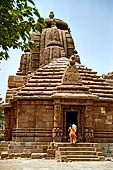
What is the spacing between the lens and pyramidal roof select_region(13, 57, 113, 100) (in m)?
17.1

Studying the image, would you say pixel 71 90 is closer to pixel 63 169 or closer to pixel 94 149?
pixel 94 149

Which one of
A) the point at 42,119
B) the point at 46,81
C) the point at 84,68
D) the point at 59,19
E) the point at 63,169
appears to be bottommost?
the point at 63,169

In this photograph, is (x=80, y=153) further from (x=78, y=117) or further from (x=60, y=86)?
(x=60, y=86)

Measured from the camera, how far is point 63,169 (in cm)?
1032

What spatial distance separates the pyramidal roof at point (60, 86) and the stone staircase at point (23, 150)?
3.26 metres

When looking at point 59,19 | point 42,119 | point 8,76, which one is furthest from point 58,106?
point 59,19

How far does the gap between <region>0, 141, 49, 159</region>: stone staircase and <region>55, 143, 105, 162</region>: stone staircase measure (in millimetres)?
1293

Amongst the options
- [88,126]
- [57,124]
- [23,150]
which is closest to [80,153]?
[88,126]

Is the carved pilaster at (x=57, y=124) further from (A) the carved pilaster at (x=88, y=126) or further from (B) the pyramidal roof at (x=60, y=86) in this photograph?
(A) the carved pilaster at (x=88, y=126)

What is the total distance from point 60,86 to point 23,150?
5.13 m

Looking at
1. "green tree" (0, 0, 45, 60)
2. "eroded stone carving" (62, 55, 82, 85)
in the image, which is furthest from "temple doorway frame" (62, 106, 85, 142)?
"green tree" (0, 0, 45, 60)

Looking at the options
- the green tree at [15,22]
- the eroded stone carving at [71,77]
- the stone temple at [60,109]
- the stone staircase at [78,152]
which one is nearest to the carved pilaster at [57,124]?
the stone temple at [60,109]

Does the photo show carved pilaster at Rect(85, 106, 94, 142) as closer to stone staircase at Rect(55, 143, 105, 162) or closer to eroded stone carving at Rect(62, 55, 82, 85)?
stone staircase at Rect(55, 143, 105, 162)

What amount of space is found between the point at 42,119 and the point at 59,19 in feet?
74.6
